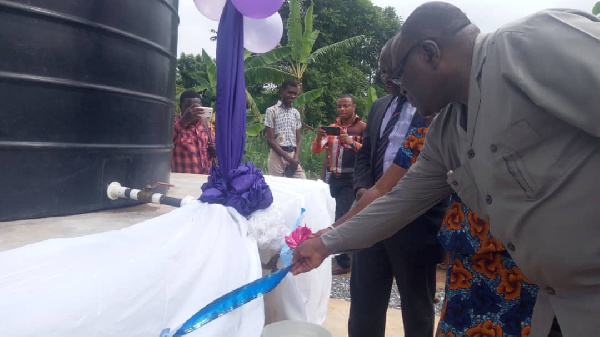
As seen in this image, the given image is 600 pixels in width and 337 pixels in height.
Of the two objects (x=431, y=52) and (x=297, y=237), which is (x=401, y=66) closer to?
(x=431, y=52)

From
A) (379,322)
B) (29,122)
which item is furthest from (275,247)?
(29,122)

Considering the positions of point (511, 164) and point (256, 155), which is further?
point (256, 155)

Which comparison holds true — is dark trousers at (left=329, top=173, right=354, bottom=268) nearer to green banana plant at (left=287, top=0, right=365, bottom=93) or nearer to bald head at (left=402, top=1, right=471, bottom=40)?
bald head at (left=402, top=1, right=471, bottom=40)

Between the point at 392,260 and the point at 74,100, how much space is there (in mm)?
1581

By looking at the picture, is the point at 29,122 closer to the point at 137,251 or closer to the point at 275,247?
the point at 137,251

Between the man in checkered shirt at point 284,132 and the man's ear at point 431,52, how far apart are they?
396 cm

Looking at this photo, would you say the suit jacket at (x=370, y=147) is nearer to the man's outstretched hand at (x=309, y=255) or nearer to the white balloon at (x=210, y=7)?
the man's outstretched hand at (x=309, y=255)

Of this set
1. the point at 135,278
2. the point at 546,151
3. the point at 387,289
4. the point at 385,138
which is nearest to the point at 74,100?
the point at 135,278

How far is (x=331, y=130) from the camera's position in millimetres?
4418

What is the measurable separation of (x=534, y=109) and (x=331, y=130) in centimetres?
348

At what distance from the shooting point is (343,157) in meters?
4.34

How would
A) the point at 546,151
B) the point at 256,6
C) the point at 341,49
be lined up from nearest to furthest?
the point at 546,151 < the point at 256,6 < the point at 341,49

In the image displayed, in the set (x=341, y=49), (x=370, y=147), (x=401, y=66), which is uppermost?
(x=341, y=49)

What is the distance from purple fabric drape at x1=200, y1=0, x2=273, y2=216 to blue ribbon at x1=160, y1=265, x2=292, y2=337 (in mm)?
509
